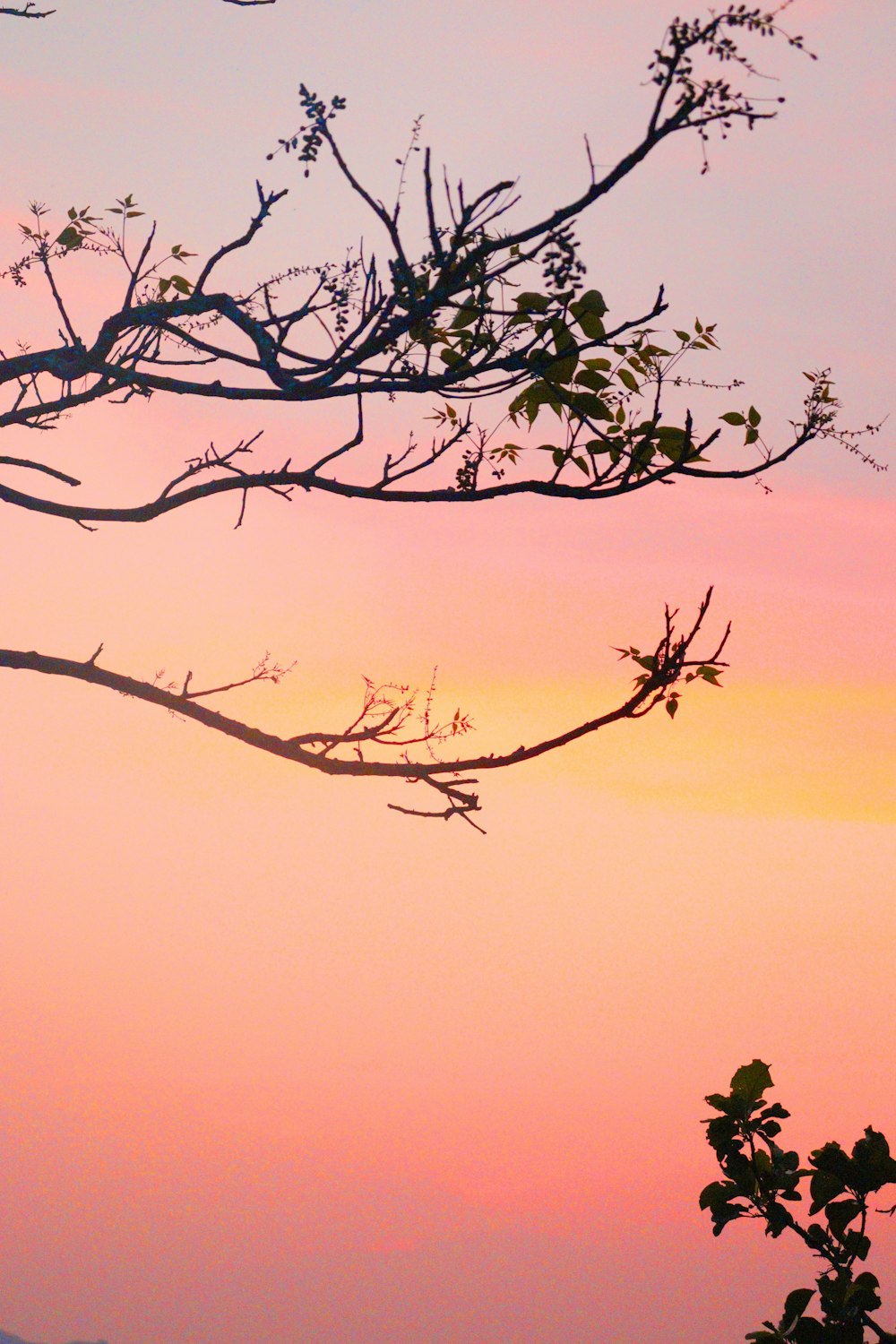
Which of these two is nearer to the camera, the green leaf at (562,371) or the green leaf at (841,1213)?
the green leaf at (562,371)

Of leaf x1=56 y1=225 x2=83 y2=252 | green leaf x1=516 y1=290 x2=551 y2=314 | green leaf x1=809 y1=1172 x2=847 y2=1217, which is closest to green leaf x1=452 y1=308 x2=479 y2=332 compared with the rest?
green leaf x1=516 y1=290 x2=551 y2=314

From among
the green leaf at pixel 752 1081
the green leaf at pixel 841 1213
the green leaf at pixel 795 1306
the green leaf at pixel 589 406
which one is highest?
the green leaf at pixel 589 406

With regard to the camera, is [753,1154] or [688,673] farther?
[753,1154]

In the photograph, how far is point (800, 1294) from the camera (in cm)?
903

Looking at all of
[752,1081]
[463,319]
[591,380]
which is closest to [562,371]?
[591,380]

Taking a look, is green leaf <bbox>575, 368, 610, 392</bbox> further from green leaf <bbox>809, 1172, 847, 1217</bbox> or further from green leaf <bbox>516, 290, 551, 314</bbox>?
green leaf <bbox>809, 1172, 847, 1217</bbox>

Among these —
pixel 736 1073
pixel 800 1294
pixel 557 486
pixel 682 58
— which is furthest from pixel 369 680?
pixel 800 1294

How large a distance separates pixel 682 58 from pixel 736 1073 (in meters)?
7.12

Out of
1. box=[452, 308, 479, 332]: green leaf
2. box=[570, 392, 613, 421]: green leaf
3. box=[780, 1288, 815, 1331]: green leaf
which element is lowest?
box=[780, 1288, 815, 1331]: green leaf

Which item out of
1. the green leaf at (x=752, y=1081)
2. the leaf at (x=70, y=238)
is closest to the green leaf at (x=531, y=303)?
the leaf at (x=70, y=238)

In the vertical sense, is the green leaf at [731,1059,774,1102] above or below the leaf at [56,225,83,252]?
below

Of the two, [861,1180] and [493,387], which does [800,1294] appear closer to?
[861,1180]

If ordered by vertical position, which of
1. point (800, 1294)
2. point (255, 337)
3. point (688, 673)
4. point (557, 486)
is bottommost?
point (800, 1294)

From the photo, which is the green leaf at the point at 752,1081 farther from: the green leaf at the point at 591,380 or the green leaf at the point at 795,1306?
the green leaf at the point at 591,380
